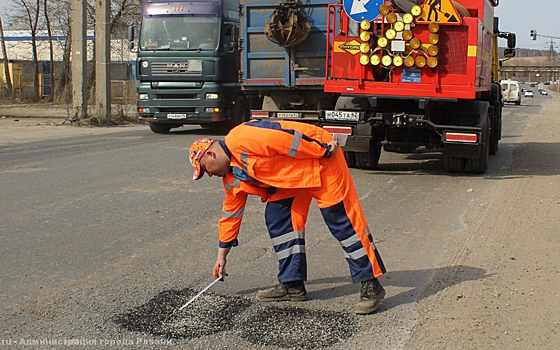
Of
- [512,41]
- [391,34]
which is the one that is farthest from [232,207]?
[512,41]

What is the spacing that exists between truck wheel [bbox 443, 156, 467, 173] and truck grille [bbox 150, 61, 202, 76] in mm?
8602

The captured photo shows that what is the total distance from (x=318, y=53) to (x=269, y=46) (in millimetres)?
996

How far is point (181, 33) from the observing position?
18406 millimetres

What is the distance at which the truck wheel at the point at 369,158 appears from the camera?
38.5ft

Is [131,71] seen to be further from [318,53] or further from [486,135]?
[486,135]

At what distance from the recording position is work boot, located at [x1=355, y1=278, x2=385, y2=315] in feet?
15.4

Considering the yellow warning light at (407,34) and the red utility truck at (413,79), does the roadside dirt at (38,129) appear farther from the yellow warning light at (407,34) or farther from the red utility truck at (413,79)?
the yellow warning light at (407,34)

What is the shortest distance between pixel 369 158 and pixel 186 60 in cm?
812

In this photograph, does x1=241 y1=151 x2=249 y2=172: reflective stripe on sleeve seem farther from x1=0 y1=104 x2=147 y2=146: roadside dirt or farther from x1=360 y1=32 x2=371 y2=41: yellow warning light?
x1=0 y1=104 x2=147 y2=146: roadside dirt

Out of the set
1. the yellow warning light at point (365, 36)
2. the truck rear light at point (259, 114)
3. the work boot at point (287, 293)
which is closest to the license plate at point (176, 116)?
the truck rear light at point (259, 114)

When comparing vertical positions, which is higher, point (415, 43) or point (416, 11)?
point (416, 11)

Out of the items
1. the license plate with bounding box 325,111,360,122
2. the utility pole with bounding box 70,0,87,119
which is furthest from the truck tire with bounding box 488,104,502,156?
the utility pole with bounding box 70,0,87,119

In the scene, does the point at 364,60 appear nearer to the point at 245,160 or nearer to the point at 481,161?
the point at 481,161

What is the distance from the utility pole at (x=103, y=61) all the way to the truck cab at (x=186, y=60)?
4.85 meters
